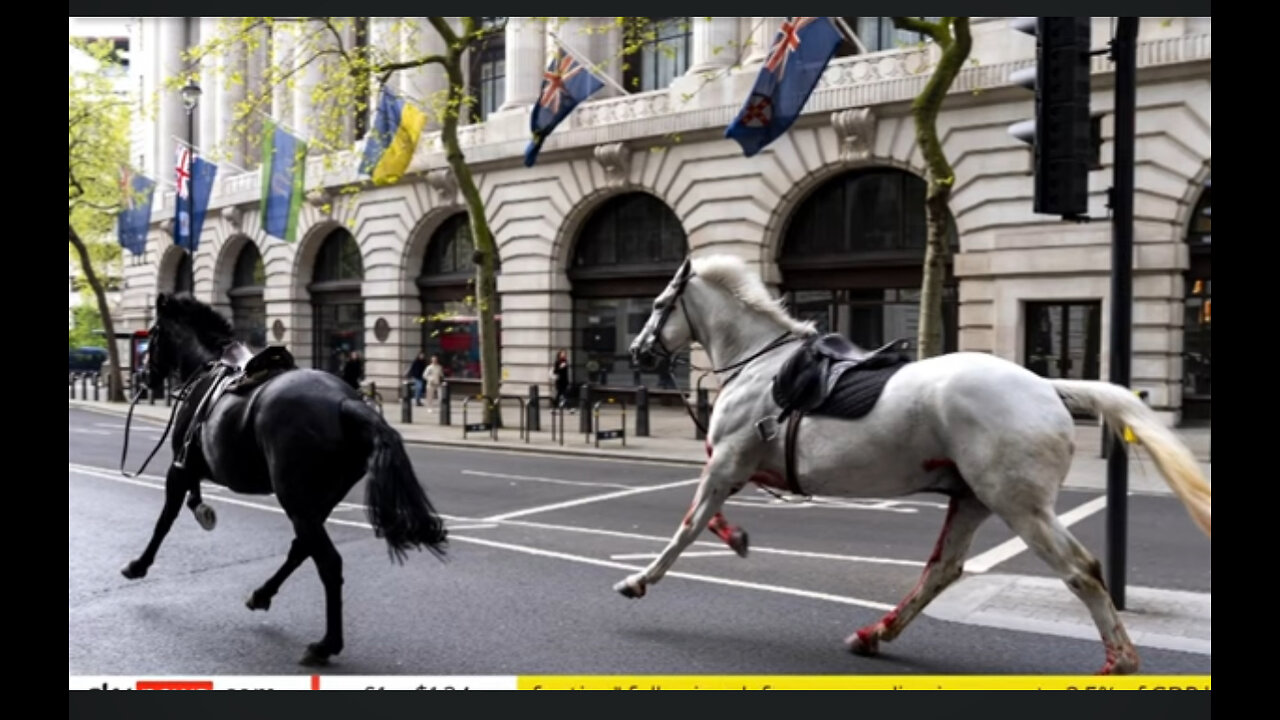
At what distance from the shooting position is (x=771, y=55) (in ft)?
54.7

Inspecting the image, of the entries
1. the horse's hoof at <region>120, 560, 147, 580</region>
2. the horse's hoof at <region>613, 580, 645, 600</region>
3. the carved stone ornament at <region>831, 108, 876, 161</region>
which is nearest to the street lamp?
the horse's hoof at <region>120, 560, 147, 580</region>

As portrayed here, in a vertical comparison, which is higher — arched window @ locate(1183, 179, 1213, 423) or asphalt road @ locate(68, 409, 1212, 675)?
arched window @ locate(1183, 179, 1213, 423)

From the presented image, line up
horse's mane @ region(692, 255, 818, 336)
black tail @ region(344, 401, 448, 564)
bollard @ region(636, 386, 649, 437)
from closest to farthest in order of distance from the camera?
black tail @ region(344, 401, 448, 564) < horse's mane @ region(692, 255, 818, 336) < bollard @ region(636, 386, 649, 437)

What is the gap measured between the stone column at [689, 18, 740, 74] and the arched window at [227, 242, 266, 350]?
37.1 ft

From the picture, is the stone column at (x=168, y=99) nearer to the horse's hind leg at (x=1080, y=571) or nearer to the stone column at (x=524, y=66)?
the horse's hind leg at (x=1080, y=571)

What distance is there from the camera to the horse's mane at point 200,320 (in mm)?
6887

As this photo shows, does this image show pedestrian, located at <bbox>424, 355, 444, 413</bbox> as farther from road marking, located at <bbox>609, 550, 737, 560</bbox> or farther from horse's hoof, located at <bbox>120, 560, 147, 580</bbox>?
horse's hoof, located at <bbox>120, 560, 147, 580</bbox>

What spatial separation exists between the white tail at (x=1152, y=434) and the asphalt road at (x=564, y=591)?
1.09 m

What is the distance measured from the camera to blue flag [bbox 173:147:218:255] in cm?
1512

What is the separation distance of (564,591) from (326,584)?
2009 mm

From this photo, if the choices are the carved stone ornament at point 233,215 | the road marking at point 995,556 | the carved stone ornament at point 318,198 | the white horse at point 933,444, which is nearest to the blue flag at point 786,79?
the road marking at point 995,556

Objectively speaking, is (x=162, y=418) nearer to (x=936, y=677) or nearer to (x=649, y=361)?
(x=649, y=361)

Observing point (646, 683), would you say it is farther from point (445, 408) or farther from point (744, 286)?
point (445, 408)

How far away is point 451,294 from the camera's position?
30219 mm
